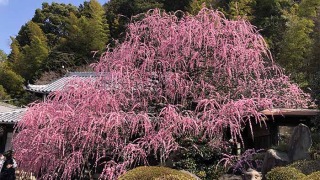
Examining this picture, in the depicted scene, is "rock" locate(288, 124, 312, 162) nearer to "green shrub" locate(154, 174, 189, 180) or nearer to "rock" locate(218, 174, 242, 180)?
→ "rock" locate(218, 174, 242, 180)

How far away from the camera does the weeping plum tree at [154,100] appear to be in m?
6.77

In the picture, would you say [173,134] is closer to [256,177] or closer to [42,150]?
[256,177]

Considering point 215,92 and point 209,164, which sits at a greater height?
point 215,92

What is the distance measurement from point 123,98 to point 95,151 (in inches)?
42.9

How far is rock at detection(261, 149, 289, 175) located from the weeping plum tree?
2.32 feet

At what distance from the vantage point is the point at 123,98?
7234 mm

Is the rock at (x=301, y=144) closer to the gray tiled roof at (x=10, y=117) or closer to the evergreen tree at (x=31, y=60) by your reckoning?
the gray tiled roof at (x=10, y=117)

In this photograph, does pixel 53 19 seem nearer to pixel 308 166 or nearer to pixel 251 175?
pixel 251 175

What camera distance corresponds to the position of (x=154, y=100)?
758 centimetres

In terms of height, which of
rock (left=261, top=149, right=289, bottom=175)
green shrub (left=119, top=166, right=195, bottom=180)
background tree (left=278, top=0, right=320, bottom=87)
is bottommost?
rock (left=261, top=149, right=289, bottom=175)

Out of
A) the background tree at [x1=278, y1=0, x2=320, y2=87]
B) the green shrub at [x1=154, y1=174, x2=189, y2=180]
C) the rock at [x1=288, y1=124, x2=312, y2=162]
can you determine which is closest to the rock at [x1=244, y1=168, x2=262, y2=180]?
the rock at [x1=288, y1=124, x2=312, y2=162]

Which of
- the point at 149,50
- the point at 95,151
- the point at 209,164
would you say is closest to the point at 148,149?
the point at 95,151

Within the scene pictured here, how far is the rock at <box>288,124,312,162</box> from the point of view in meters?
6.88

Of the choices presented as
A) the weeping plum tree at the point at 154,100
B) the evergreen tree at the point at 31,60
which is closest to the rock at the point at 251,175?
the weeping plum tree at the point at 154,100
